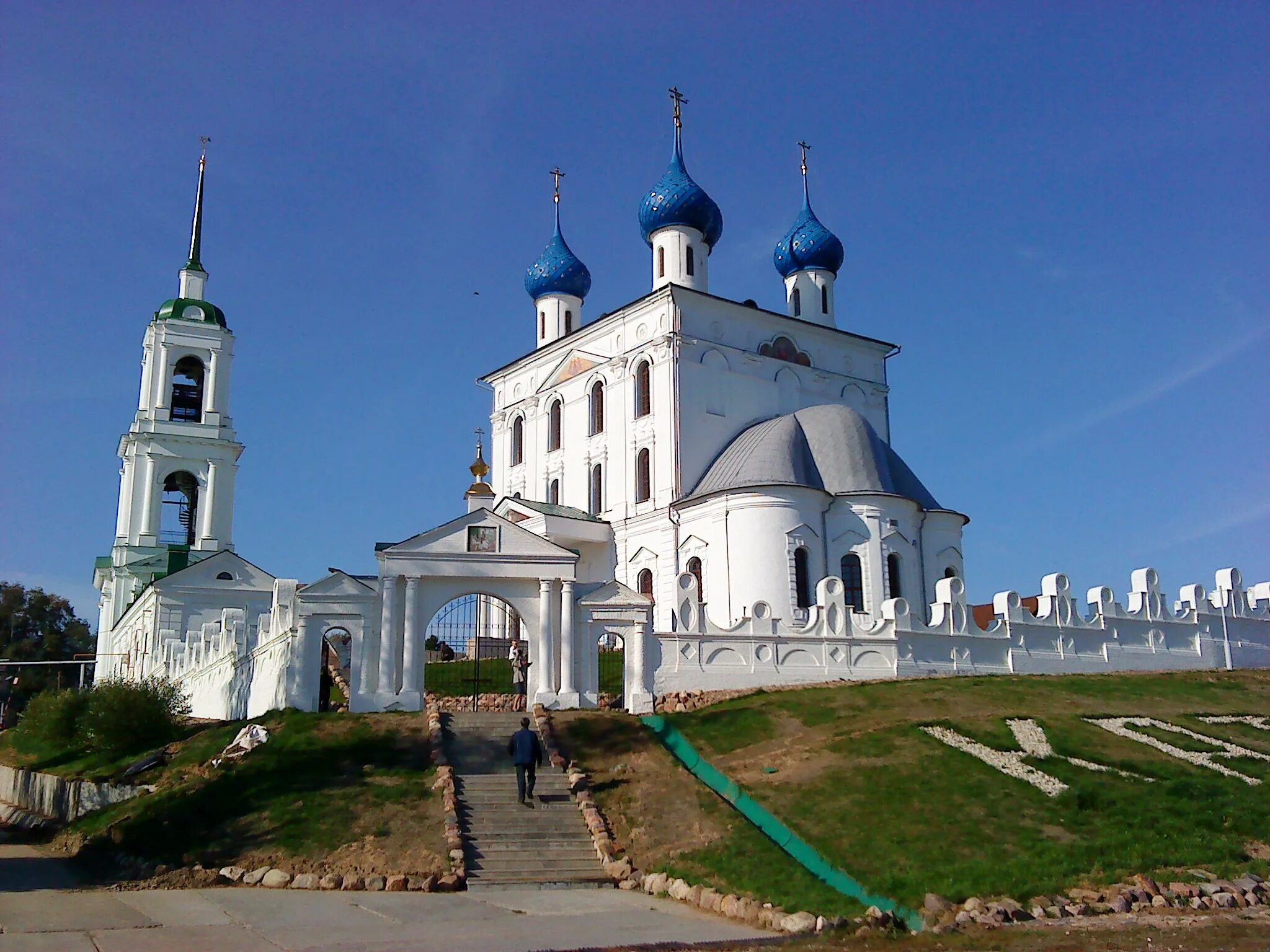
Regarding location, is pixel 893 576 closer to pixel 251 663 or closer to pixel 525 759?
pixel 251 663

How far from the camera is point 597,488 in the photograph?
3394 centimetres

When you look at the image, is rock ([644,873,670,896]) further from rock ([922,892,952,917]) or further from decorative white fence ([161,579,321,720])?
decorative white fence ([161,579,321,720])

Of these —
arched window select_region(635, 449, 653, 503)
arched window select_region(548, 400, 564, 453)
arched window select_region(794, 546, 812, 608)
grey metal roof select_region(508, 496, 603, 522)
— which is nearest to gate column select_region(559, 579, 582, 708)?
arched window select_region(794, 546, 812, 608)

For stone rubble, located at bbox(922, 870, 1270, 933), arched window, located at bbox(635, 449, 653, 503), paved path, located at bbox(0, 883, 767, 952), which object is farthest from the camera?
arched window, located at bbox(635, 449, 653, 503)

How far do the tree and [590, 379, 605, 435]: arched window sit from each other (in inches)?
1310

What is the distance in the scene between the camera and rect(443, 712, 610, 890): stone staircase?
13.5 m

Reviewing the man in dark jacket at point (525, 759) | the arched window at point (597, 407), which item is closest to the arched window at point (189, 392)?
the arched window at point (597, 407)

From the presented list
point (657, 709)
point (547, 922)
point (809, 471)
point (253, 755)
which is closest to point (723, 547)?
point (809, 471)

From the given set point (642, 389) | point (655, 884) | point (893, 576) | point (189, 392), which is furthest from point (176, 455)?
point (655, 884)

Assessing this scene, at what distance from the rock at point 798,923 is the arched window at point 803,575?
17.4 m

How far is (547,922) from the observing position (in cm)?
1126

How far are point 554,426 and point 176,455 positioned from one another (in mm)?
11456

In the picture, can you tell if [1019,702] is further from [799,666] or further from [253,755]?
[253,755]

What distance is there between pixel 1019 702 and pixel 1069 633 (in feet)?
22.8
